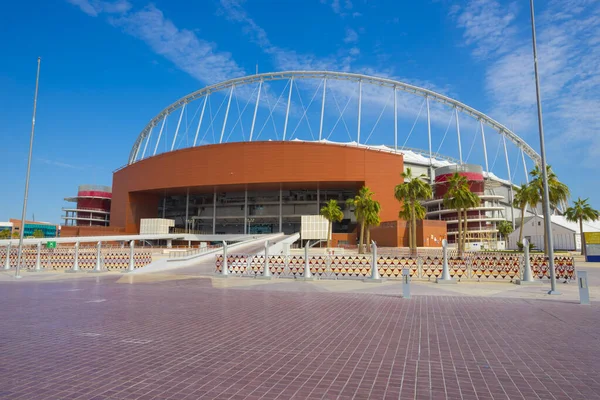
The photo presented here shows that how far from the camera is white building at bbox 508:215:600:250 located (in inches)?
2526

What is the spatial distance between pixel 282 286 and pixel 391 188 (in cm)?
5501

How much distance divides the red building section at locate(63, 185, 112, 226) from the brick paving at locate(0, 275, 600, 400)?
116m

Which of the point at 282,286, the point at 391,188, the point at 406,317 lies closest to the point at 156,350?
the point at 406,317

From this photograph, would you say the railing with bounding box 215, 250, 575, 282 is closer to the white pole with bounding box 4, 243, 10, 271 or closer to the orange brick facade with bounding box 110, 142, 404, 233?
the white pole with bounding box 4, 243, 10, 271

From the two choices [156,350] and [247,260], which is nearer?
[156,350]

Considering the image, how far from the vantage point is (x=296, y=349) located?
6551 millimetres

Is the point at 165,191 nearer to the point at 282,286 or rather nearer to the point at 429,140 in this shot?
the point at 429,140

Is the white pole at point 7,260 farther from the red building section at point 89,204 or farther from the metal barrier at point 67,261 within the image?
the red building section at point 89,204

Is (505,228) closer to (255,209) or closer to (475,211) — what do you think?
(475,211)

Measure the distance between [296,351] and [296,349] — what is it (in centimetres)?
14

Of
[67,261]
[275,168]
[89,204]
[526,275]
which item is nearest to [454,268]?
[526,275]

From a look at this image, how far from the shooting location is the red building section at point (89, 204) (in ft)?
377

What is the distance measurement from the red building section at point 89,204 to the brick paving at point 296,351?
381 ft

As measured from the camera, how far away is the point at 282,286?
17125 millimetres
